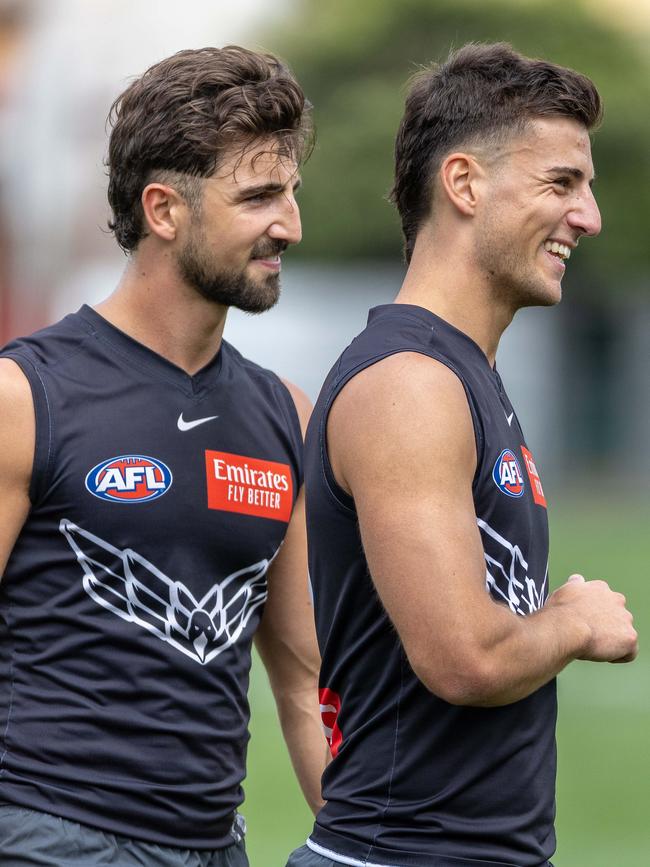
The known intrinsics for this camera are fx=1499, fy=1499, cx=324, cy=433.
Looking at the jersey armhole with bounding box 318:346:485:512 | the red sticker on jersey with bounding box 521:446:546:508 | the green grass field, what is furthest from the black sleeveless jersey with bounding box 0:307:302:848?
the green grass field

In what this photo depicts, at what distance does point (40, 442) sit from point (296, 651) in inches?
39.1

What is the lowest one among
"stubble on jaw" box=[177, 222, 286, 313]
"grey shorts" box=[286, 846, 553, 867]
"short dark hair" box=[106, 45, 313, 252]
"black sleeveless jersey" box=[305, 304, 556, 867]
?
"grey shorts" box=[286, 846, 553, 867]

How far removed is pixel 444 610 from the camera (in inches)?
108

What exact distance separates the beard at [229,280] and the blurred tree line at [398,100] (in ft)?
106

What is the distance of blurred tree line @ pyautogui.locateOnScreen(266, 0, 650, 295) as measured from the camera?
36.3 meters

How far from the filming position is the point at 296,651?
404cm

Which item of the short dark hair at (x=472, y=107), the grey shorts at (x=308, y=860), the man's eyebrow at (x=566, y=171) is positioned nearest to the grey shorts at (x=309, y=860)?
the grey shorts at (x=308, y=860)

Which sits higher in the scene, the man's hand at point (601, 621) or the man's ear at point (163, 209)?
the man's ear at point (163, 209)

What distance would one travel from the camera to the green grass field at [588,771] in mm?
8273

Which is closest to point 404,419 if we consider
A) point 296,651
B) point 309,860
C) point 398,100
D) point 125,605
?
point 309,860

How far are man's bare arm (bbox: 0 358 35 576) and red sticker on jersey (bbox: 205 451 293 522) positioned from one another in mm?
473

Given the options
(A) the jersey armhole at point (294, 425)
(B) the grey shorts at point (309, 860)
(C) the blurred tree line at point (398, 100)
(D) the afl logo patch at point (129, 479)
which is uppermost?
(C) the blurred tree line at point (398, 100)

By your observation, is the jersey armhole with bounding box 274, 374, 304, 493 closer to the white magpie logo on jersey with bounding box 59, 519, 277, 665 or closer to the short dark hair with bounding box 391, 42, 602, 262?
the white magpie logo on jersey with bounding box 59, 519, 277, 665

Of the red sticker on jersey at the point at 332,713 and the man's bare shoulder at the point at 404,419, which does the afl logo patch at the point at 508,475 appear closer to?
the man's bare shoulder at the point at 404,419
